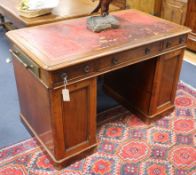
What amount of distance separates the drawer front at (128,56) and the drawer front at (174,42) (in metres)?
0.06

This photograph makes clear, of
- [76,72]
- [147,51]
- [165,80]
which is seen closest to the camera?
[76,72]

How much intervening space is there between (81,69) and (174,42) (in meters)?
0.75

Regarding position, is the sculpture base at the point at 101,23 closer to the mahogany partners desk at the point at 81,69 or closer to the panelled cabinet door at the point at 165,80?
the mahogany partners desk at the point at 81,69

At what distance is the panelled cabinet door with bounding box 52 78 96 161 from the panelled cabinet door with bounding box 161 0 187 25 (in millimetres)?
2234

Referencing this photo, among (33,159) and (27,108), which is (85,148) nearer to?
(33,159)

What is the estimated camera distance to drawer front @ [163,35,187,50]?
5.91 feet

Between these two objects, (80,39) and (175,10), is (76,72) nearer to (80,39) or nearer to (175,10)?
(80,39)

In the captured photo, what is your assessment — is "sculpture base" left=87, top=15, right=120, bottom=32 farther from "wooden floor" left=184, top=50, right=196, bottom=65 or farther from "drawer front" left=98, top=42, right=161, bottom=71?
"wooden floor" left=184, top=50, right=196, bottom=65

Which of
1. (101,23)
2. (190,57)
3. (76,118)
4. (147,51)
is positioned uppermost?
(101,23)

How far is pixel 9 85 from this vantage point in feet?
8.61

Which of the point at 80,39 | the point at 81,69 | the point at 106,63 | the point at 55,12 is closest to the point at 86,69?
the point at 81,69

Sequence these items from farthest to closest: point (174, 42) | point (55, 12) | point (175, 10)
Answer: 1. point (175, 10)
2. point (55, 12)
3. point (174, 42)

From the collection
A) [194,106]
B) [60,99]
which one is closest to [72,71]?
[60,99]

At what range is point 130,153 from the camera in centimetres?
186
